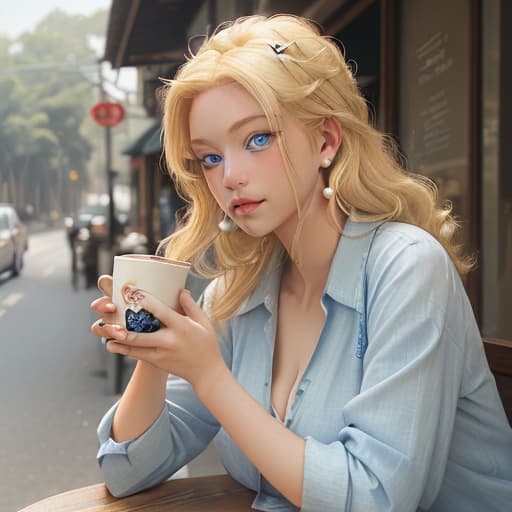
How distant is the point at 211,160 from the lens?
1.25m

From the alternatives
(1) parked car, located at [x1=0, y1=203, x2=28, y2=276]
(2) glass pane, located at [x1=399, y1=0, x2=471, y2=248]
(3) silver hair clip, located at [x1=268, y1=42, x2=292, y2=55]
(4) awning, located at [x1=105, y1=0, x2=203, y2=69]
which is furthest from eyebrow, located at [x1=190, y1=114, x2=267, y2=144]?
(4) awning, located at [x1=105, y1=0, x2=203, y2=69]

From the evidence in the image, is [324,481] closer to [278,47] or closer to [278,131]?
[278,131]

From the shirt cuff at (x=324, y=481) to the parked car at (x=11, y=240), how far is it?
80.7 inches

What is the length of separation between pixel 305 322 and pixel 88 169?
221cm

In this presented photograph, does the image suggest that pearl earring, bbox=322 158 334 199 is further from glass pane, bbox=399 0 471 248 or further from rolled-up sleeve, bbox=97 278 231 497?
glass pane, bbox=399 0 471 248

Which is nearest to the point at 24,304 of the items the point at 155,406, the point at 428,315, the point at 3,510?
the point at 3,510

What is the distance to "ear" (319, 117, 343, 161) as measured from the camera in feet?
4.21

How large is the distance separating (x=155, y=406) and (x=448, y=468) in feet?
1.75

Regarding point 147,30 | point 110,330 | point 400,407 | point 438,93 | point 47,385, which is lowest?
point 47,385

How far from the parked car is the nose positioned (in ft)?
5.97

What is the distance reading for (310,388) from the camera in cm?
123

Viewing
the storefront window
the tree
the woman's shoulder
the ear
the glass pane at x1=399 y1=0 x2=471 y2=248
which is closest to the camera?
the woman's shoulder

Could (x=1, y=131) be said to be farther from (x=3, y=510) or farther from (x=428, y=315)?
(x=428, y=315)

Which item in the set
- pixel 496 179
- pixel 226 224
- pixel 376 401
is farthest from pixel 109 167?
pixel 376 401
